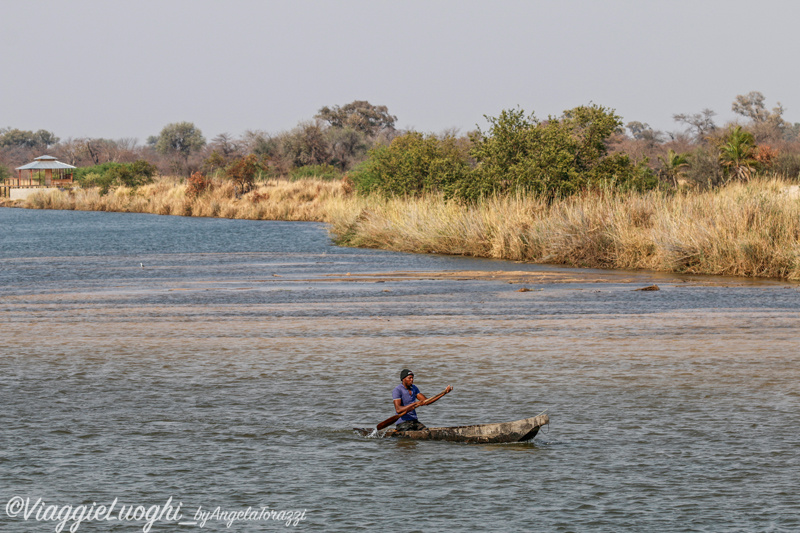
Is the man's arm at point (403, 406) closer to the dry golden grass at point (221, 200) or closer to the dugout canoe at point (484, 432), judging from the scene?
the dugout canoe at point (484, 432)

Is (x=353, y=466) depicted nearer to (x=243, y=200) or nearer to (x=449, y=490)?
(x=449, y=490)

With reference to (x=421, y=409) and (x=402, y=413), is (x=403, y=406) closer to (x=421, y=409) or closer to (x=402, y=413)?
(x=402, y=413)

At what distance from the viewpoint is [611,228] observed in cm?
2916

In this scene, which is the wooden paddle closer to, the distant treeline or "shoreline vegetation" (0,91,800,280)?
"shoreline vegetation" (0,91,800,280)

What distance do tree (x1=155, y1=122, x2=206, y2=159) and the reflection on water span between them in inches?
5029

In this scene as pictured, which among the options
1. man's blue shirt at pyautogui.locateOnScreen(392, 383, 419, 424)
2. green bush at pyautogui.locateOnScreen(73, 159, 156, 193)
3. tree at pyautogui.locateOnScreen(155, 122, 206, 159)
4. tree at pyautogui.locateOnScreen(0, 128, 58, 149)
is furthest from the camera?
tree at pyautogui.locateOnScreen(0, 128, 58, 149)

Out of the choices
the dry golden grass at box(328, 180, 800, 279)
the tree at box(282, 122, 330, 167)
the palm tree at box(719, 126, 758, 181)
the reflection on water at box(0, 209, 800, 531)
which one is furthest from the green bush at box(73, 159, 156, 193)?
the reflection on water at box(0, 209, 800, 531)

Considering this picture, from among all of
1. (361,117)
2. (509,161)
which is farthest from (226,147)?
(509,161)

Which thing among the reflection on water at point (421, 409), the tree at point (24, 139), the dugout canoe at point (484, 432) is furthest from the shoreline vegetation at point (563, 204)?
the tree at point (24, 139)

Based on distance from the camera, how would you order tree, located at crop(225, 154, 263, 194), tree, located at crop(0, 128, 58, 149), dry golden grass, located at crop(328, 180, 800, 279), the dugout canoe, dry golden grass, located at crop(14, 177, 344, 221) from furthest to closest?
tree, located at crop(0, 128, 58, 149), tree, located at crop(225, 154, 263, 194), dry golden grass, located at crop(14, 177, 344, 221), dry golden grass, located at crop(328, 180, 800, 279), the dugout canoe

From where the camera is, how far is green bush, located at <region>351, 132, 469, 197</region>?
4028cm

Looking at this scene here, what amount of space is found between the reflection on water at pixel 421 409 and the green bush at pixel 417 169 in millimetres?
16894

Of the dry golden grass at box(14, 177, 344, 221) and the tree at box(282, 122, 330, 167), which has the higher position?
the tree at box(282, 122, 330, 167)

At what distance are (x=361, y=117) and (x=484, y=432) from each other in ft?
376
